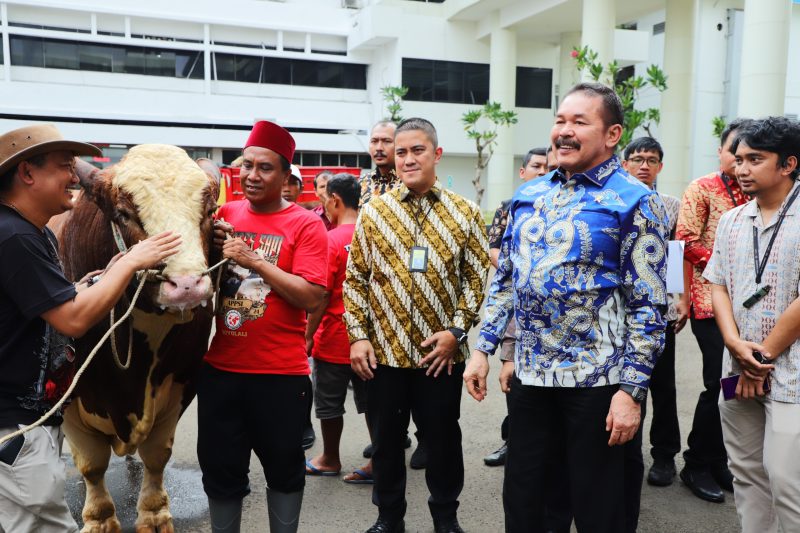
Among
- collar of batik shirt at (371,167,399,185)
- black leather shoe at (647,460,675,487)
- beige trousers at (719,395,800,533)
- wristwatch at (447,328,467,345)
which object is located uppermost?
collar of batik shirt at (371,167,399,185)

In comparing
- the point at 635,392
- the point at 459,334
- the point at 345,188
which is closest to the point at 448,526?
the point at 459,334

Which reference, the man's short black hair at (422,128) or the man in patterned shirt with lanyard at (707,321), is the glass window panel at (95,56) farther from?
the man in patterned shirt with lanyard at (707,321)

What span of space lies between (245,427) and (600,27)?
23.8 meters

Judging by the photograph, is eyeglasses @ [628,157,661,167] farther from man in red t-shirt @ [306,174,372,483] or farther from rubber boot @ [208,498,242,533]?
rubber boot @ [208,498,242,533]

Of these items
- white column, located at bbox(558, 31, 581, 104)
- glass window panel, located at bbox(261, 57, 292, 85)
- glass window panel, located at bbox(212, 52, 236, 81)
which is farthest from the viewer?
glass window panel, located at bbox(261, 57, 292, 85)

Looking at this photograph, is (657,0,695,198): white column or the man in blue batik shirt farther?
(657,0,695,198): white column

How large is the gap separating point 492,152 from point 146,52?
19905 millimetres

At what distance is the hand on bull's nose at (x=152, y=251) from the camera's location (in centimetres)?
257

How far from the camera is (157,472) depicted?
4.07 meters

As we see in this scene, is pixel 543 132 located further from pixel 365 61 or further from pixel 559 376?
pixel 559 376

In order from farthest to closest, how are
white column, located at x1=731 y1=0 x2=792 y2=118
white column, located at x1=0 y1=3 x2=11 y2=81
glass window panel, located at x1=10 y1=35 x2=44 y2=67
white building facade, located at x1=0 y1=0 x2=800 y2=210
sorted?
1. glass window panel, located at x1=10 y1=35 x2=44 y2=67
2. white column, located at x1=0 y1=3 x2=11 y2=81
3. white building facade, located at x1=0 y1=0 x2=800 y2=210
4. white column, located at x1=731 y1=0 x2=792 y2=118

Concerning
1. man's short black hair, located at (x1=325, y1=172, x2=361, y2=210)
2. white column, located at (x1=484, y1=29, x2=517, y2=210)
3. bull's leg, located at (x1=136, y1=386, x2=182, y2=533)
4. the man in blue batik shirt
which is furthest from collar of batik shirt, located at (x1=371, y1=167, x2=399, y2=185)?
white column, located at (x1=484, y1=29, x2=517, y2=210)

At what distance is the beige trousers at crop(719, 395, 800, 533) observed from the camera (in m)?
2.92

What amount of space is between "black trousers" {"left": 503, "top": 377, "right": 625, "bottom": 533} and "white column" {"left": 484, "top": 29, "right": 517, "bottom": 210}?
30.7 metres
